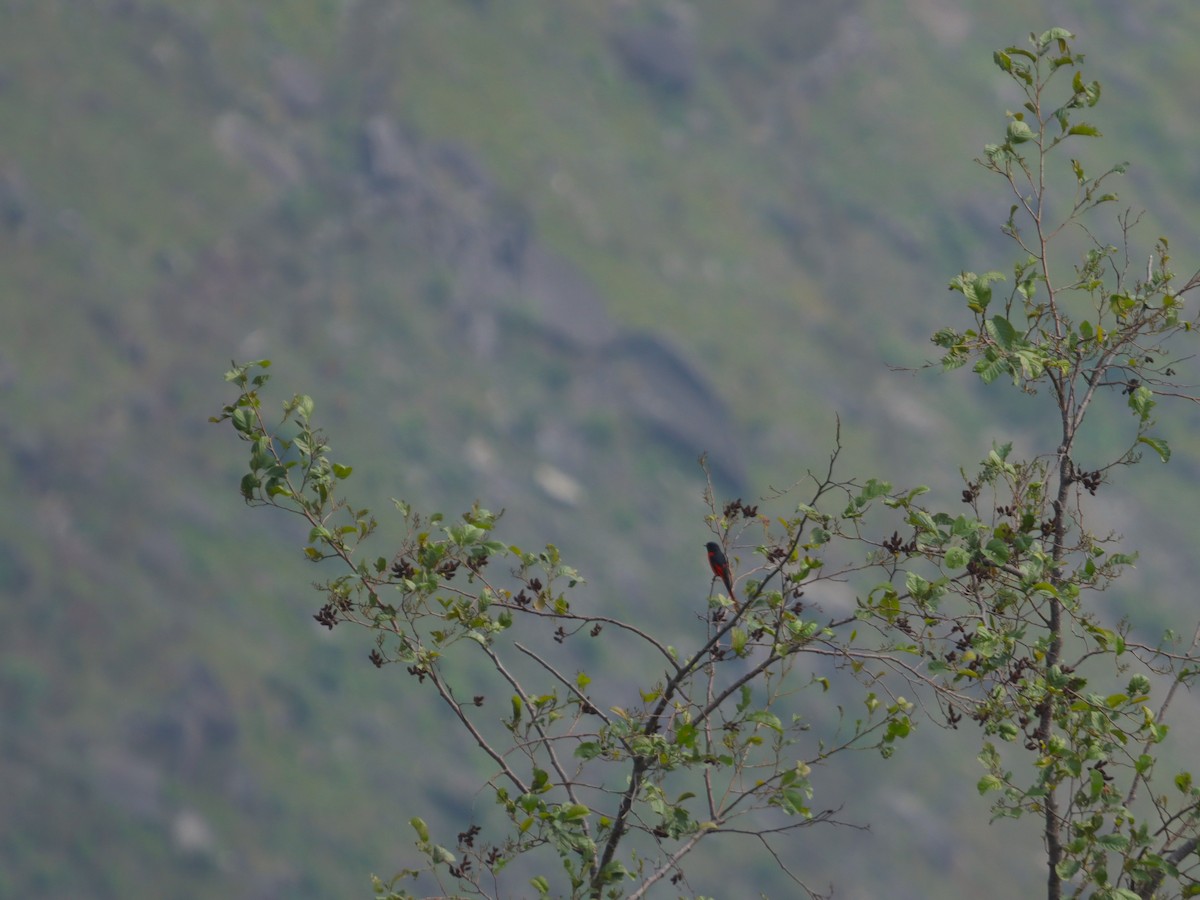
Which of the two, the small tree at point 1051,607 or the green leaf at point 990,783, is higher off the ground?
the small tree at point 1051,607

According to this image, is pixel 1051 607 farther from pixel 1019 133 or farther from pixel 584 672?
pixel 1019 133

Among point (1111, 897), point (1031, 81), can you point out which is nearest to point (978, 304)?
point (1031, 81)

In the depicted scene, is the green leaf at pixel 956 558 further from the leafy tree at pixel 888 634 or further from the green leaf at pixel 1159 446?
the green leaf at pixel 1159 446

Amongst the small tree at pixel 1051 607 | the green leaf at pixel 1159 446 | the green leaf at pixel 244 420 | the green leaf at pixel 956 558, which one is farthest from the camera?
the green leaf at pixel 244 420

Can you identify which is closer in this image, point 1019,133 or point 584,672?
point 584,672

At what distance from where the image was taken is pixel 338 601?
17.4 meters

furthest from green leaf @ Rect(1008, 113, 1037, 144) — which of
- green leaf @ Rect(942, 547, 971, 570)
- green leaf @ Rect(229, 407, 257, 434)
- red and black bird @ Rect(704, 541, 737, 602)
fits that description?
green leaf @ Rect(229, 407, 257, 434)

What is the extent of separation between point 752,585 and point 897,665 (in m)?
1.75

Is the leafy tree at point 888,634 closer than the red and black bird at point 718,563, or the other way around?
the leafy tree at point 888,634

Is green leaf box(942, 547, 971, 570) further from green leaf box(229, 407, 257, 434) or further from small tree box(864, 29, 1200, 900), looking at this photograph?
green leaf box(229, 407, 257, 434)

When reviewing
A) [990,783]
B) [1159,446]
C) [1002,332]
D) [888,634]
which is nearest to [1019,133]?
[1002,332]

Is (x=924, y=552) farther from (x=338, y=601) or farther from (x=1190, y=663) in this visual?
(x=338, y=601)

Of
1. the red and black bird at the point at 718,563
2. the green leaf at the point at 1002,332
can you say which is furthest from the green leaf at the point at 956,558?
the red and black bird at the point at 718,563

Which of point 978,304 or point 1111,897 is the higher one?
point 978,304
